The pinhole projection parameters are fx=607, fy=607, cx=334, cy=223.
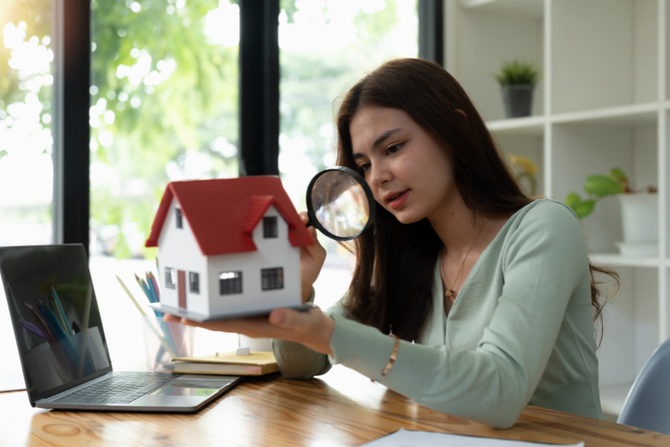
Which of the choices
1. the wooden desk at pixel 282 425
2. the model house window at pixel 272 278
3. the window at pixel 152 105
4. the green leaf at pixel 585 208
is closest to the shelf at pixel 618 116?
the green leaf at pixel 585 208

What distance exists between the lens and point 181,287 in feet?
2.76

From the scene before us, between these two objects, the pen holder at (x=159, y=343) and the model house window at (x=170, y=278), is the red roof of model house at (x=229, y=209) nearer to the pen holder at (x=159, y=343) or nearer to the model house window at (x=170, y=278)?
the model house window at (x=170, y=278)

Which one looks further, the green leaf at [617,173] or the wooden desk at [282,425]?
the green leaf at [617,173]

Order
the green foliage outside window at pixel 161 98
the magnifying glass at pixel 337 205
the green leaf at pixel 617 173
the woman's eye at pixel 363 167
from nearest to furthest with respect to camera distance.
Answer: the magnifying glass at pixel 337 205 < the woman's eye at pixel 363 167 < the green foliage outside window at pixel 161 98 < the green leaf at pixel 617 173

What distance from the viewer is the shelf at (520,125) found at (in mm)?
2139

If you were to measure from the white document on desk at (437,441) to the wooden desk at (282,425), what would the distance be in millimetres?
25

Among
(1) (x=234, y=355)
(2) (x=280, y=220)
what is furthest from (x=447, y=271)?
(2) (x=280, y=220)

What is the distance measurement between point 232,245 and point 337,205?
0.25 metres

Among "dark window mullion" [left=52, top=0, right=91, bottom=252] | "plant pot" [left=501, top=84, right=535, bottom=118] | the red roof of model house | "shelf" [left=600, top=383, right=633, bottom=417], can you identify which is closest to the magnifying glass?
the red roof of model house

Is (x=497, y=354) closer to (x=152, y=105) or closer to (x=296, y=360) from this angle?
(x=296, y=360)

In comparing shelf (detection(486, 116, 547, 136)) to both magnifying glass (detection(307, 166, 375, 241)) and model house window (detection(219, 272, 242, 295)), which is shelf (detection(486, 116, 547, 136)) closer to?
magnifying glass (detection(307, 166, 375, 241))

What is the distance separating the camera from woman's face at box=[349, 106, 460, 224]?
1188 millimetres

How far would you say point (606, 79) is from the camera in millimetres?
2172

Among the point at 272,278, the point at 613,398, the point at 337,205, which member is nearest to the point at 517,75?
the point at 613,398
